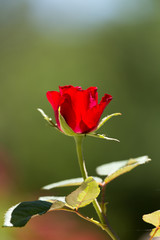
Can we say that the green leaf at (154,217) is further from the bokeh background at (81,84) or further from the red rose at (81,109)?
the bokeh background at (81,84)

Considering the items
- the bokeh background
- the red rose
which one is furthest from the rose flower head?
the bokeh background

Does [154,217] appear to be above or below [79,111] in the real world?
below

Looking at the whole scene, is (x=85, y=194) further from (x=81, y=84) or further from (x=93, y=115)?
(x=81, y=84)

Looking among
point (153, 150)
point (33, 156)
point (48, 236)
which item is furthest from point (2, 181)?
point (153, 150)

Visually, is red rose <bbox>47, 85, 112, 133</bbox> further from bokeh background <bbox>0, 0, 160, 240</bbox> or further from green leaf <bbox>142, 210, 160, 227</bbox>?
bokeh background <bbox>0, 0, 160, 240</bbox>

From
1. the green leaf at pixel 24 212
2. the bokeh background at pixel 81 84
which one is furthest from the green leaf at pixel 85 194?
the bokeh background at pixel 81 84

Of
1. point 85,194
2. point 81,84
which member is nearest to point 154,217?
point 85,194
